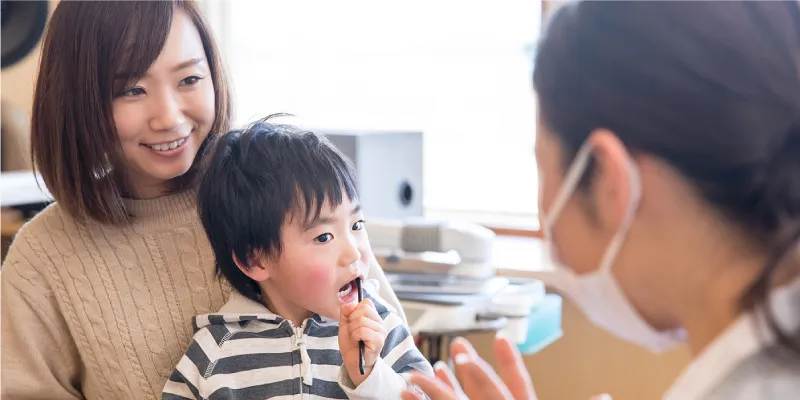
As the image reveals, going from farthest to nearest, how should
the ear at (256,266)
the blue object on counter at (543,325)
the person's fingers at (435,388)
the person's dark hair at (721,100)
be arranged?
the blue object on counter at (543,325)
the ear at (256,266)
the person's fingers at (435,388)
the person's dark hair at (721,100)

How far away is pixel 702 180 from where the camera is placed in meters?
0.66

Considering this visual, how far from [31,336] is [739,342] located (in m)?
1.10

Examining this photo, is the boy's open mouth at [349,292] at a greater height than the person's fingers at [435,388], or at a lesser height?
lesser

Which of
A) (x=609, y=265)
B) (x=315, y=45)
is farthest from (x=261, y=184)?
(x=315, y=45)

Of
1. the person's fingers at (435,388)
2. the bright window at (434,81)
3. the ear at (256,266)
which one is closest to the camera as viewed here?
the person's fingers at (435,388)

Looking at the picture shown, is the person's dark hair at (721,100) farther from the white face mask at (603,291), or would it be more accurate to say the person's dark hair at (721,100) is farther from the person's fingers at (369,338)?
the person's fingers at (369,338)

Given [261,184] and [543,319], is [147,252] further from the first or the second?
[543,319]

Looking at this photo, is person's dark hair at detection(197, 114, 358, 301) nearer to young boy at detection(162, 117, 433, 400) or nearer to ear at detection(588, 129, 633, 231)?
young boy at detection(162, 117, 433, 400)

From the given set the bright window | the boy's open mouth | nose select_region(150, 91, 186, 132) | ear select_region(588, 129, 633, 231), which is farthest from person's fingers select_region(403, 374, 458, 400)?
the bright window

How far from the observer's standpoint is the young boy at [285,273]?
3.92 ft

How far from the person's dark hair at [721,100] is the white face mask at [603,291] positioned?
60 millimetres

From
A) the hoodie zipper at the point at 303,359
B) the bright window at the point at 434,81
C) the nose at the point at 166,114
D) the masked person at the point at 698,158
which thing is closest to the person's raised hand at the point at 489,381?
the masked person at the point at 698,158

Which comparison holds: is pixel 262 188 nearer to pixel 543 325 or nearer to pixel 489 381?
pixel 489 381

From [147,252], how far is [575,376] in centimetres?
170
